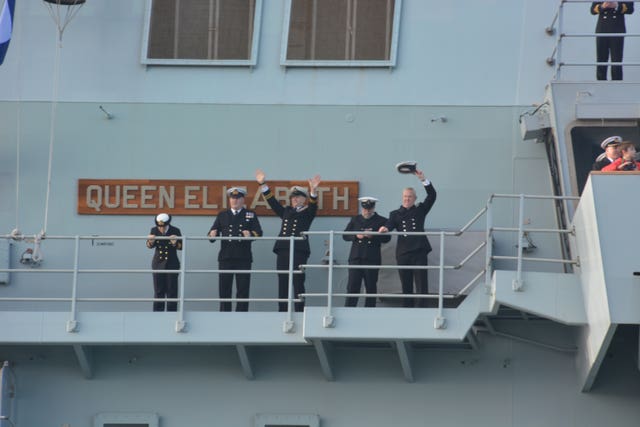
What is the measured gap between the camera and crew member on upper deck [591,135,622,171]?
13.1 m

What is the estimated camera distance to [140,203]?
588 inches

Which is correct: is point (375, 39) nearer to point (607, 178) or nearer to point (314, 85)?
point (314, 85)

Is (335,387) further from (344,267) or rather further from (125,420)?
(125,420)

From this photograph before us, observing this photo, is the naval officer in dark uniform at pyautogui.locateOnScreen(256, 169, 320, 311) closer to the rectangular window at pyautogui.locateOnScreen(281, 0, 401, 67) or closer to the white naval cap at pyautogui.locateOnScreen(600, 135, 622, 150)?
the rectangular window at pyautogui.locateOnScreen(281, 0, 401, 67)

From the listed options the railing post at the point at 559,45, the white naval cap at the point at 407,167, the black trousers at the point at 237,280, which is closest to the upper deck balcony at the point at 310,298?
the black trousers at the point at 237,280

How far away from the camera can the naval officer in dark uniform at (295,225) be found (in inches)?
555

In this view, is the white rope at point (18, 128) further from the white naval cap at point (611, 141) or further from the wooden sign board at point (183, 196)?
the white naval cap at point (611, 141)

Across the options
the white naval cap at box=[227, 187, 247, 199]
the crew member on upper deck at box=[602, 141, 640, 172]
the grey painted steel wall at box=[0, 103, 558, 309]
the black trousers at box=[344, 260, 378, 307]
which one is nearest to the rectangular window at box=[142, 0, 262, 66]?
the grey painted steel wall at box=[0, 103, 558, 309]

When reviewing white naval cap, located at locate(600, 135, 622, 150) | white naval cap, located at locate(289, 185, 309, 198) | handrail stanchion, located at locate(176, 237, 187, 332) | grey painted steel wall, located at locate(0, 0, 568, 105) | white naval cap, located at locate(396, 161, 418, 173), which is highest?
grey painted steel wall, located at locate(0, 0, 568, 105)

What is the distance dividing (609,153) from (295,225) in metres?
3.31

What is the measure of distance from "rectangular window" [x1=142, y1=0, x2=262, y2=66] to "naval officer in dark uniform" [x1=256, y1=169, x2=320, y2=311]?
168 cm

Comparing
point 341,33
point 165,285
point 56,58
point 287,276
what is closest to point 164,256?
point 165,285

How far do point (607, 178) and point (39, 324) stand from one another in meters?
5.69

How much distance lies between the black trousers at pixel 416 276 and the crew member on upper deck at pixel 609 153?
1.92 m
